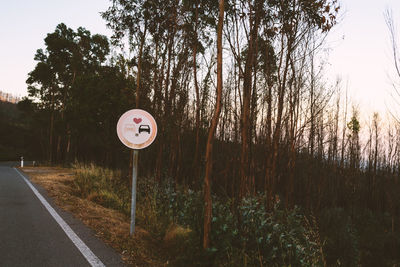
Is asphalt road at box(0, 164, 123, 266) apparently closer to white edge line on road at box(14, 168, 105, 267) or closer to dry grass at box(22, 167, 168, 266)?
white edge line on road at box(14, 168, 105, 267)

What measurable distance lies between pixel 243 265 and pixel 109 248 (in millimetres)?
2198

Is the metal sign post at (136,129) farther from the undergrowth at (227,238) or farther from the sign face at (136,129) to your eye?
the undergrowth at (227,238)

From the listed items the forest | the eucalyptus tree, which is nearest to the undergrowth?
the forest

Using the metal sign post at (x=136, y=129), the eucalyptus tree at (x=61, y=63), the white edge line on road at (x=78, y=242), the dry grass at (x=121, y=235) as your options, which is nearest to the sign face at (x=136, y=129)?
the metal sign post at (x=136, y=129)

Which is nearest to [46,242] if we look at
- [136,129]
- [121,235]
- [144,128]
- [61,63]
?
[121,235]

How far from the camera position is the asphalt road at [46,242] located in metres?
3.89

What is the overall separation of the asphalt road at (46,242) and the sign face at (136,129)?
6.05 ft

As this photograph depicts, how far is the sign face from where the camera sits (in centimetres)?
496

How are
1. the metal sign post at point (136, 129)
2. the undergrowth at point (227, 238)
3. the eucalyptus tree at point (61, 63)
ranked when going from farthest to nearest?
the eucalyptus tree at point (61, 63) < the metal sign post at point (136, 129) < the undergrowth at point (227, 238)

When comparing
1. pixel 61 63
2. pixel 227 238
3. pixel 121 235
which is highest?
pixel 61 63

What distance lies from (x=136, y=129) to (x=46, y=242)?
2453 mm

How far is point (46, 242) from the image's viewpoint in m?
4.66

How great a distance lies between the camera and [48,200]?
8.60 meters

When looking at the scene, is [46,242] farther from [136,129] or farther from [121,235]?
[136,129]
